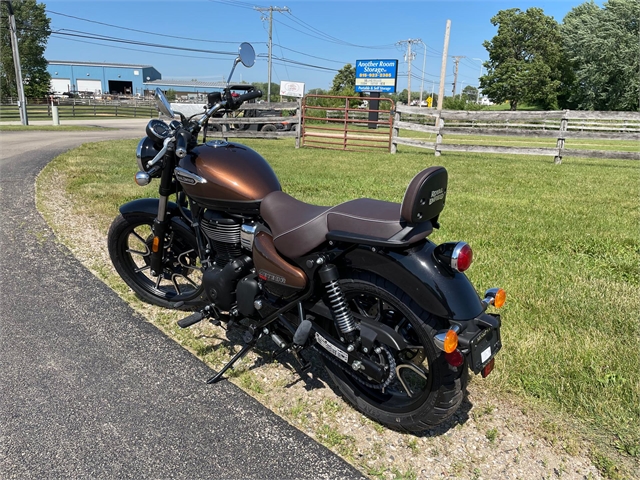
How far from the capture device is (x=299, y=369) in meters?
3.06

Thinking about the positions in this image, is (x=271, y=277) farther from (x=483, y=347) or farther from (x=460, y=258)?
(x=483, y=347)

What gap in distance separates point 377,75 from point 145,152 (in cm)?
3110

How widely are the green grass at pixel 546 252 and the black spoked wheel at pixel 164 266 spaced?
181cm

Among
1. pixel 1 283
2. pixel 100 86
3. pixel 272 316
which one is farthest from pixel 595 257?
pixel 100 86

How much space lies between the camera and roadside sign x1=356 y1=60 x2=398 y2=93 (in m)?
31.7

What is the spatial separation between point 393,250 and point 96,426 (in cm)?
175

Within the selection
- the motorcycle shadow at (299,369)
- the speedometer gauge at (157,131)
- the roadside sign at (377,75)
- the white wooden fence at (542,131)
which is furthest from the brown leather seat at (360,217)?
the roadside sign at (377,75)

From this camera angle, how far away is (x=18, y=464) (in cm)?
220

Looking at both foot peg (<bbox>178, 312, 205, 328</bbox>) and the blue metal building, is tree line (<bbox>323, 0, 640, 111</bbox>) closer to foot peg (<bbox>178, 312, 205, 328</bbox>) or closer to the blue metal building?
the blue metal building

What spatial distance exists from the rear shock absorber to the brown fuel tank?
2.14 feet

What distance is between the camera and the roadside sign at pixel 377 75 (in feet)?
104

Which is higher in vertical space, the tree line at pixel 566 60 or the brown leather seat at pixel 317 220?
the tree line at pixel 566 60

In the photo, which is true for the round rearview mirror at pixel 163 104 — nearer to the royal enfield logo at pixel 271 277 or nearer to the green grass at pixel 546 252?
the royal enfield logo at pixel 271 277

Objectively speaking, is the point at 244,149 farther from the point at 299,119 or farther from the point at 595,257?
the point at 299,119
